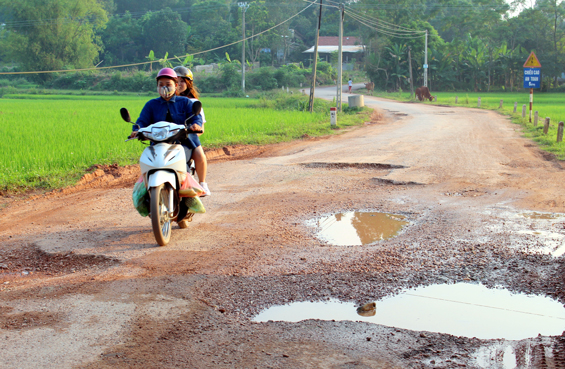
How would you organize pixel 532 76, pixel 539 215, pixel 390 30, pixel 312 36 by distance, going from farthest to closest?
1. pixel 312 36
2. pixel 390 30
3. pixel 532 76
4. pixel 539 215

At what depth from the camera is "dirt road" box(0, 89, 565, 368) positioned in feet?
9.37

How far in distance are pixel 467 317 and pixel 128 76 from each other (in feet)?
162

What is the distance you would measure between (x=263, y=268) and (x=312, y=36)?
222 ft

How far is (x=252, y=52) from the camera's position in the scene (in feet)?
199

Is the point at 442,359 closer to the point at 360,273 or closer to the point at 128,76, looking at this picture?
the point at 360,273

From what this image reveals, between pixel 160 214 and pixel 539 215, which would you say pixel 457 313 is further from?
pixel 539 215

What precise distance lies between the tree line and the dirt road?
40614 millimetres

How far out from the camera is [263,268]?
4.20 meters

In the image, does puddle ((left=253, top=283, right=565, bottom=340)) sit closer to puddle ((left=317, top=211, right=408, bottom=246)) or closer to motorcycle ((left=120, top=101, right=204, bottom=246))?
puddle ((left=317, top=211, right=408, bottom=246))

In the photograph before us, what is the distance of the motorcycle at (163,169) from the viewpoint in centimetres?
462

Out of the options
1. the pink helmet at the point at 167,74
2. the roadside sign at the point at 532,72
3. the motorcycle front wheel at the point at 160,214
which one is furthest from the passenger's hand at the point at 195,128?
the roadside sign at the point at 532,72

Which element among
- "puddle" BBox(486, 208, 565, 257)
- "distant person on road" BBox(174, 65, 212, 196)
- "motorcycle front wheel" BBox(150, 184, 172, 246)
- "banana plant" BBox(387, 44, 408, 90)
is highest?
"banana plant" BBox(387, 44, 408, 90)

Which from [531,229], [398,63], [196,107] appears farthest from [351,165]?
[398,63]

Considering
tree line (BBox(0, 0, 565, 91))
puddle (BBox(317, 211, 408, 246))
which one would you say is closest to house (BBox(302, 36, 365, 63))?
tree line (BBox(0, 0, 565, 91))
